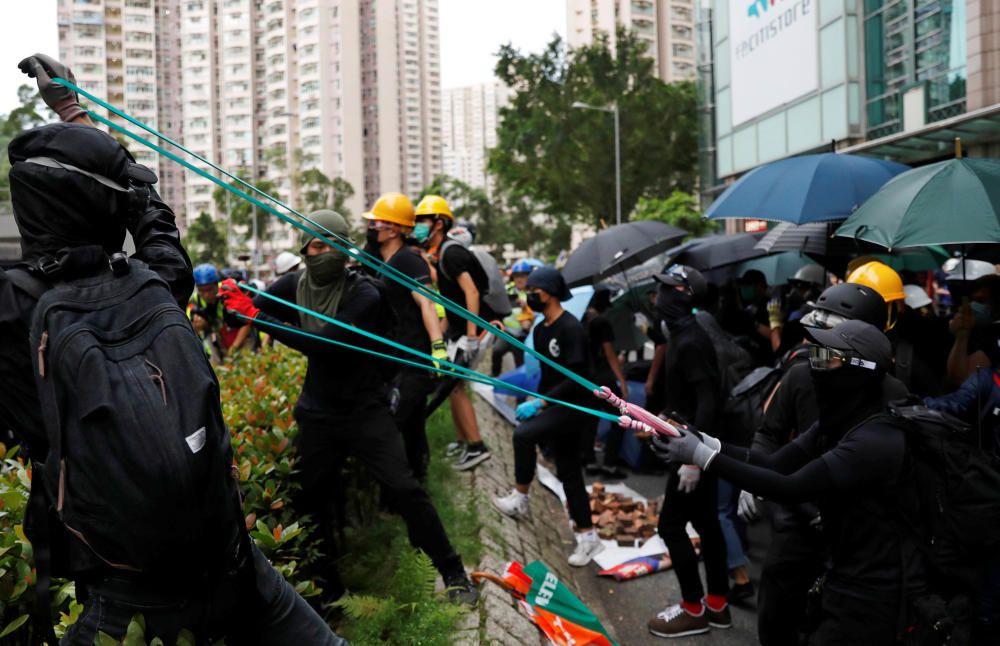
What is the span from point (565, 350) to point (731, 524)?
5.32ft


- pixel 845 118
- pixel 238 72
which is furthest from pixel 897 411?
pixel 238 72

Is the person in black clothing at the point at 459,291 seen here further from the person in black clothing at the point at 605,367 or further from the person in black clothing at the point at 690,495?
the person in black clothing at the point at 690,495

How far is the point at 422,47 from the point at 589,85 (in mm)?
114215

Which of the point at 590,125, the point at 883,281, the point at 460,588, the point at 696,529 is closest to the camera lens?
the point at 460,588

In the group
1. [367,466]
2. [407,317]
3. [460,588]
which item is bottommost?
[460,588]

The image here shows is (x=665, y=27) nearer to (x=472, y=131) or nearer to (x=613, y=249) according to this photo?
(x=613, y=249)

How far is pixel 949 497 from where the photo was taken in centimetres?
317

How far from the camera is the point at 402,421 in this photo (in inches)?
230

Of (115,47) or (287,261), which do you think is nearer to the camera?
(287,261)

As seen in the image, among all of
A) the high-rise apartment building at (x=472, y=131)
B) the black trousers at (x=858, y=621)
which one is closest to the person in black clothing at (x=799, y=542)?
the black trousers at (x=858, y=621)

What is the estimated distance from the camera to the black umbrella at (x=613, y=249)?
30.0 feet

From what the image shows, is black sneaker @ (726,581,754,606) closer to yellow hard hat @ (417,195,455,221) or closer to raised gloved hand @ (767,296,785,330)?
raised gloved hand @ (767,296,785,330)

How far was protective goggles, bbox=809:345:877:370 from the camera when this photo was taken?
123 inches

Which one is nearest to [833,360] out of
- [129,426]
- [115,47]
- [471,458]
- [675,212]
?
[129,426]
